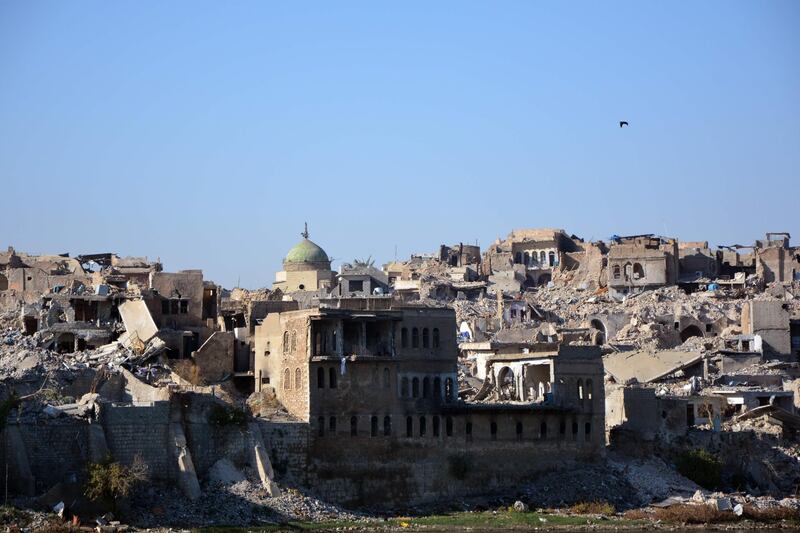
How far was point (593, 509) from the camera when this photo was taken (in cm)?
5275

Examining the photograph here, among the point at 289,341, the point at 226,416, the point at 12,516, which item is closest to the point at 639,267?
the point at 289,341

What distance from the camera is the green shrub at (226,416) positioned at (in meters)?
50.4

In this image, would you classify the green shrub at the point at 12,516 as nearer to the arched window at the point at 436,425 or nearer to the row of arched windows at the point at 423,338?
the row of arched windows at the point at 423,338

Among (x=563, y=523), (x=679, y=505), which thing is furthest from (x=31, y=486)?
(x=679, y=505)

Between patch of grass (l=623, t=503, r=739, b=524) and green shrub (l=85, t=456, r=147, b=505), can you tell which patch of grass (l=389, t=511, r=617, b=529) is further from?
green shrub (l=85, t=456, r=147, b=505)

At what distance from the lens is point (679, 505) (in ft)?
175

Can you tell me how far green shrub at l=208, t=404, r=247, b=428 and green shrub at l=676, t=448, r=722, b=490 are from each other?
51.7 feet

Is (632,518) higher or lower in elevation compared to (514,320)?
lower

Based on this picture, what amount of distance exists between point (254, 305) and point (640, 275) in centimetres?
2971

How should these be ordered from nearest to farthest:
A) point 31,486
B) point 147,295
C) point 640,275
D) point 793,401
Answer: point 31,486 → point 147,295 → point 793,401 → point 640,275

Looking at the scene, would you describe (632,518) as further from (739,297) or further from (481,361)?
(739,297)

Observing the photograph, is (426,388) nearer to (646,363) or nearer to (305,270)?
(646,363)

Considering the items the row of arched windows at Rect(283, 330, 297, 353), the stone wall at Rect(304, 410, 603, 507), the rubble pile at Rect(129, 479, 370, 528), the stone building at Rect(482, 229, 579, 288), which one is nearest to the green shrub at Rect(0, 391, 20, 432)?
the rubble pile at Rect(129, 479, 370, 528)

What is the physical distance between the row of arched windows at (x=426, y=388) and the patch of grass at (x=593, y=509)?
5458mm
